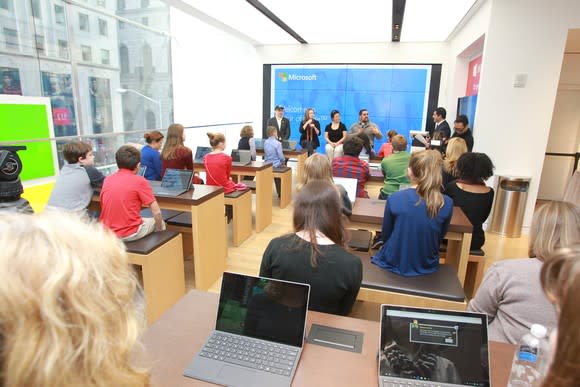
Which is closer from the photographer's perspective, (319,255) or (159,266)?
(319,255)

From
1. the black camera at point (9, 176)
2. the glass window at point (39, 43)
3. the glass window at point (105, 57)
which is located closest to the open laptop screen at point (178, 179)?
the black camera at point (9, 176)

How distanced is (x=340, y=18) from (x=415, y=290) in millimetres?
5159

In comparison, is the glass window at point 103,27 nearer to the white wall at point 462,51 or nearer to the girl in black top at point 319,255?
the white wall at point 462,51

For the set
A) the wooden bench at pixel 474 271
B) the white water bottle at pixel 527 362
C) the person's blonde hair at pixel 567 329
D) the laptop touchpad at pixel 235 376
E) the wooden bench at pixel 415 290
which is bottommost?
the wooden bench at pixel 474 271

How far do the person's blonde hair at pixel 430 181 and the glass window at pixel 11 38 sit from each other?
15.9 feet

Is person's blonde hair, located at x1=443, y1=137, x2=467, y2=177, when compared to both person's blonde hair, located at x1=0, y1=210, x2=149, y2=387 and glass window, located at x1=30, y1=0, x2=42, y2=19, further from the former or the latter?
glass window, located at x1=30, y1=0, x2=42, y2=19

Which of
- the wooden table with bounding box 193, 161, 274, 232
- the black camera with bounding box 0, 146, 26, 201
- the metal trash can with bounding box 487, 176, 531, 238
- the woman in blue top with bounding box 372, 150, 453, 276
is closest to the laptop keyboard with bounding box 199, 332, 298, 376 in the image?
the woman in blue top with bounding box 372, 150, 453, 276

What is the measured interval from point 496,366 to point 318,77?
7.95m

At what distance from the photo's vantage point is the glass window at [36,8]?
4434mm

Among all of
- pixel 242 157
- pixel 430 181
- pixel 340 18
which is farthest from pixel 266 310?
pixel 340 18

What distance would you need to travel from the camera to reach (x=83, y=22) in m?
5.08

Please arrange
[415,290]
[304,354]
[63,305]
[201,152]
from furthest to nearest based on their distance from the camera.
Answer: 1. [201,152]
2. [415,290]
3. [304,354]
4. [63,305]

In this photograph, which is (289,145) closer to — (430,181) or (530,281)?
(430,181)

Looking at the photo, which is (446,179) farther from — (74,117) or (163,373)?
(74,117)
